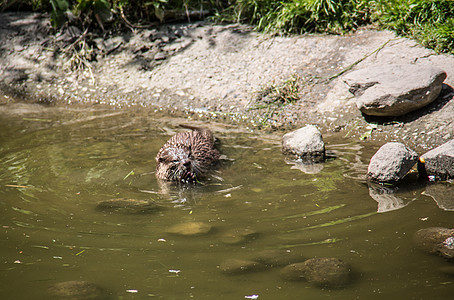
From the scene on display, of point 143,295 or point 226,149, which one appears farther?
point 226,149

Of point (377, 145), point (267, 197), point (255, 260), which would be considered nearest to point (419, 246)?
point (255, 260)

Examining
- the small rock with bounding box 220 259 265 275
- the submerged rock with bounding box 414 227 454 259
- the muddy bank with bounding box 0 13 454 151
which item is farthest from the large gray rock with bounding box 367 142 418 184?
the small rock with bounding box 220 259 265 275

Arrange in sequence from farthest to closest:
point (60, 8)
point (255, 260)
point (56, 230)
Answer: point (60, 8) < point (56, 230) < point (255, 260)

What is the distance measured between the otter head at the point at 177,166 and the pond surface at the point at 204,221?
163 mm

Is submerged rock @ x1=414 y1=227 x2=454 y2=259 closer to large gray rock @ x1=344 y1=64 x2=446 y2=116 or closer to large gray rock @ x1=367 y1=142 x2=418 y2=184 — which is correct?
large gray rock @ x1=367 y1=142 x2=418 y2=184

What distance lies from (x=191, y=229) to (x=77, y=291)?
104 cm

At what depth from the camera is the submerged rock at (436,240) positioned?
9.73 feet

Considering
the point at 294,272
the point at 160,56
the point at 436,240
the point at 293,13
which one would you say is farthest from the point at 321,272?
the point at 160,56

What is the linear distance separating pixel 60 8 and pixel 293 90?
427 cm

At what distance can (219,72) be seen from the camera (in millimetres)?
7281

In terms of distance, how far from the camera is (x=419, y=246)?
309 cm

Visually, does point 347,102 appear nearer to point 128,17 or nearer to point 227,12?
point 227,12

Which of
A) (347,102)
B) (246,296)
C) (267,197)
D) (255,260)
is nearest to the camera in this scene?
(246,296)

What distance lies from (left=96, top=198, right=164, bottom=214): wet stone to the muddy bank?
2613 mm
